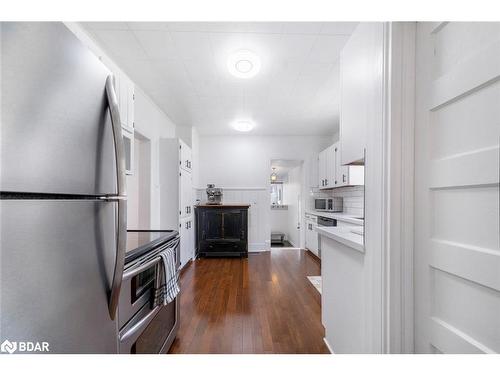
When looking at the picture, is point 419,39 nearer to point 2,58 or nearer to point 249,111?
point 2,58

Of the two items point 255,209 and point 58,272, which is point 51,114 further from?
point 255,209

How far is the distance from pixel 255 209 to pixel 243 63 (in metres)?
3.19

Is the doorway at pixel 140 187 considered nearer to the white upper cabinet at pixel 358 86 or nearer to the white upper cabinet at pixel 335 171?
the white upper cabinet at pixel 358 86

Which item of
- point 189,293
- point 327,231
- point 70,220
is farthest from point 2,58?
point 189,293

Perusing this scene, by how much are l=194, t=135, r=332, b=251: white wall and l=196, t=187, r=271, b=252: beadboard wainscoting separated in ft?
0.07

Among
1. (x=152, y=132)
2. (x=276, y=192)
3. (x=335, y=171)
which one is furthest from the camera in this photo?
(x=276, y=192)

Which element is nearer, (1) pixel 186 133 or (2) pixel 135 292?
(2) pixel 135 292

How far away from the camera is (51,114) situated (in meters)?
0.57

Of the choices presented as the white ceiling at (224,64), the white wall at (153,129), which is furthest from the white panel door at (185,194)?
the white ceiling at (224,64)

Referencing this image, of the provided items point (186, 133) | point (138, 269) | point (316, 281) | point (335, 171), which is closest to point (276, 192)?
point (335, 171)

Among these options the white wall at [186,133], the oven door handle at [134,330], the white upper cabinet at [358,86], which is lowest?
the oven door handle at [134,330]

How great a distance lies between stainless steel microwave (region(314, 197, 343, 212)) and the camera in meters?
4.35

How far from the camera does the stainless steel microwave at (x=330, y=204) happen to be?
14.3ft

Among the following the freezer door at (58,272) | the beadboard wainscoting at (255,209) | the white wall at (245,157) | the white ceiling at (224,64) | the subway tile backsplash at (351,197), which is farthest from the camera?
the white wall at (245,157)
